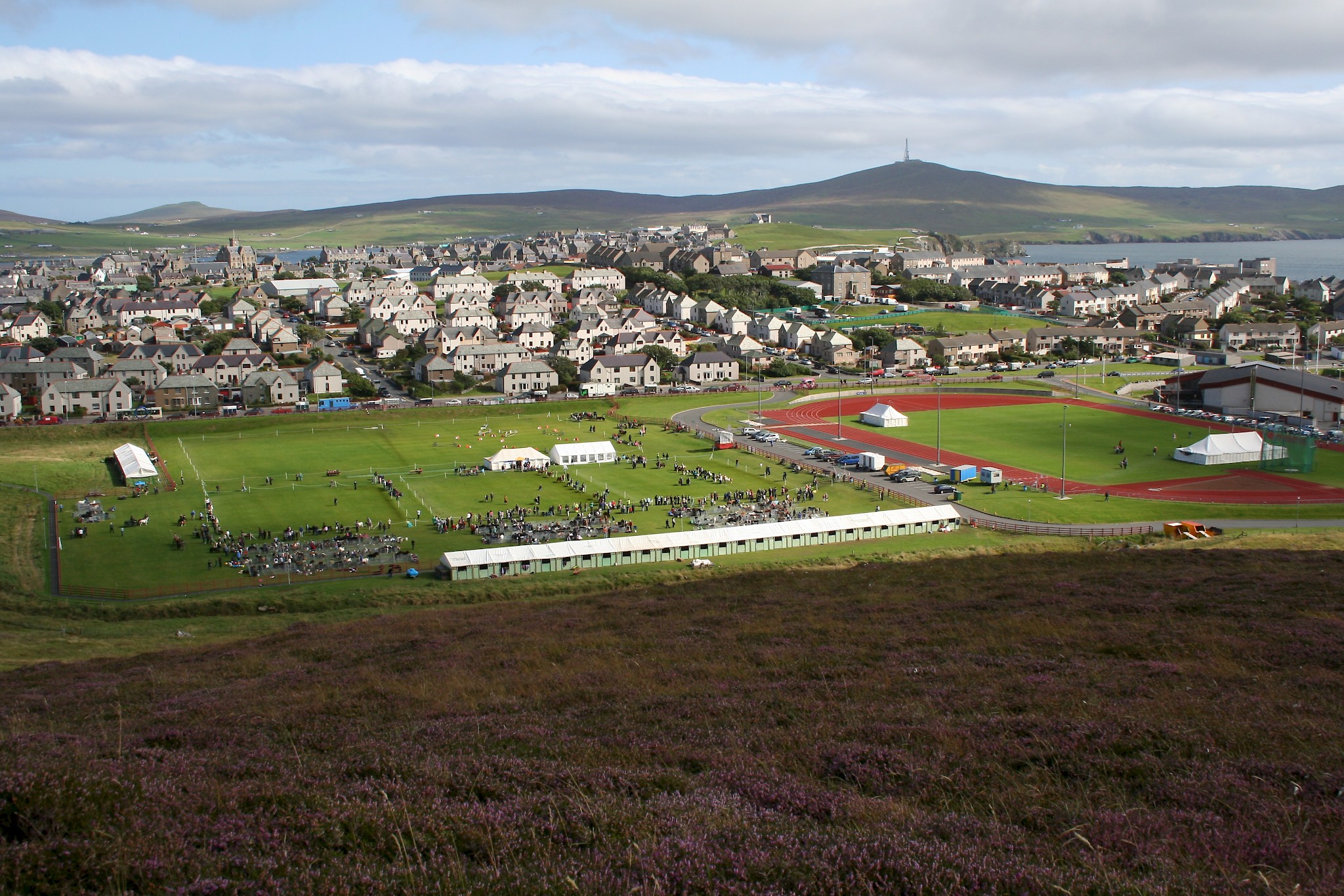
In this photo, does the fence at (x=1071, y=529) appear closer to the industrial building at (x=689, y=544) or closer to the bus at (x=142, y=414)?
the industrial building at (x=689, y=544)

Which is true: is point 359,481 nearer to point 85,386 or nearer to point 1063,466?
point 1063,466

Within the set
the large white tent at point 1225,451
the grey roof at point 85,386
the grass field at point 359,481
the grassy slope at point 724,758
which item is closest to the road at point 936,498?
the grass field at point 359,481

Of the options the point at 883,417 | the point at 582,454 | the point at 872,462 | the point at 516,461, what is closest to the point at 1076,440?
the point at 883,417

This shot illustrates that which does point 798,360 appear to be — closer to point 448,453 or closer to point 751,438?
point 751,438

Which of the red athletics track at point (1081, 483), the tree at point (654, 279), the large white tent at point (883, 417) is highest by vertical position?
the tree at point (654, 279)

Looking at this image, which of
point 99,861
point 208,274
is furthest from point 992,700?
point 208,274
